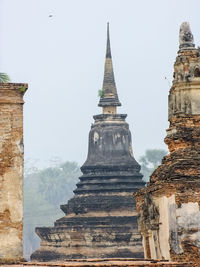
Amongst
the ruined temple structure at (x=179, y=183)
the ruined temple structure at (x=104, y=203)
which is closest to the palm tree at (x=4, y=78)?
the ruined temple structure at (x=179, y=183)

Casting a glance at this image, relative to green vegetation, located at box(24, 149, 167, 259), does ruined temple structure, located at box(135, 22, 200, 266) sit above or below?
below

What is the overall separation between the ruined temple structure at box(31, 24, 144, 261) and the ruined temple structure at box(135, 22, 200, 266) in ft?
37.8

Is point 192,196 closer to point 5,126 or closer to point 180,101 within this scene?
point 180,101

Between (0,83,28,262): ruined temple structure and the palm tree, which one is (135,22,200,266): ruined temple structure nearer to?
the palm tree

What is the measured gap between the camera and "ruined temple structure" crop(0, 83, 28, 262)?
16.6 m

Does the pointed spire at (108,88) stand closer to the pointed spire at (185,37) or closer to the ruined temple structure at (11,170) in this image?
the pointed spire at (185,37)

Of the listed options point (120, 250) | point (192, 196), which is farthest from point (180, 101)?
point (120, 250)

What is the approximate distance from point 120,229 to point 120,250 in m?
0.70

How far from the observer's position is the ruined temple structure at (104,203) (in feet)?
115

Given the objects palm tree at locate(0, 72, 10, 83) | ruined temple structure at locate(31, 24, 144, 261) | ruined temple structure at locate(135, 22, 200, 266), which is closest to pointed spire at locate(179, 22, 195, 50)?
ruined temple structure at locate(135, 22, 200, 266)

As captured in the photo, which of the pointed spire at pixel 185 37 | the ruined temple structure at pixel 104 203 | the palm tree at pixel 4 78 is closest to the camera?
the palm tree at pixel 4 78

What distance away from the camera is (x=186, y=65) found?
75.8ft

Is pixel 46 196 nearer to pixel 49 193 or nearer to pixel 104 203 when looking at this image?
pixel 49 193

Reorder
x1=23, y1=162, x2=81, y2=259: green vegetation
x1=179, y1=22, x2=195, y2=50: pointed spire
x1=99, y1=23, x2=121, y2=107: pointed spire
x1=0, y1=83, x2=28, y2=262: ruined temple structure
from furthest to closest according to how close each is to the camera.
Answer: x1=23, y1=162, x2=81, y2=259: green vegetation, x1=99, y1=23, x2=121, y2=107: pointed spire, x1=179, y1=22, x2=195, y2=50: pointed spire, x1=0, y1=83, x2=28, y2=262: ruined temple structure
